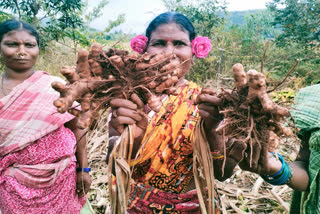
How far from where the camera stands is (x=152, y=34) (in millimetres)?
1599

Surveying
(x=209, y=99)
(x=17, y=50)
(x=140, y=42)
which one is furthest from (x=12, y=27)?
(x=209, y=99)

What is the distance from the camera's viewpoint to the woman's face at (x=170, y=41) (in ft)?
4.99

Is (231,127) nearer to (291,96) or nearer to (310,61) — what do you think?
(291,96)

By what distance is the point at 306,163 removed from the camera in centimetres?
148

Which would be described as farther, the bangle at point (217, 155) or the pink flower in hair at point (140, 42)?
the pink flower in hair at point (140, 42)

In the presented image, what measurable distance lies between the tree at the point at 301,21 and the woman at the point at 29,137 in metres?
7.18

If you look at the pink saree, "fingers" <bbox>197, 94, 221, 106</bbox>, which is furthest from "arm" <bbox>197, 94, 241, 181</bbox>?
the pink saree

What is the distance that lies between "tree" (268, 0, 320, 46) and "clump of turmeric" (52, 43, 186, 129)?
23.2 ft

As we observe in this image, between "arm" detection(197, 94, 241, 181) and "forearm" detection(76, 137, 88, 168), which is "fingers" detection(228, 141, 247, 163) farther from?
"forearm" detection(76, 137, 88, 168)

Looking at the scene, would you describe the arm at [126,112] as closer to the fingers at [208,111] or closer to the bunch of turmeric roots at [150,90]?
the bunch of turmeric roots at [150,90]

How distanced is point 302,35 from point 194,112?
23.6ft

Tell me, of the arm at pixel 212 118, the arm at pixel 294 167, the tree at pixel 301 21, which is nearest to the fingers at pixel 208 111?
the arm at pixel 212 118

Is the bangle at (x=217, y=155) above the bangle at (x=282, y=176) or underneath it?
above

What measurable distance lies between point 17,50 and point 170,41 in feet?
4.16
